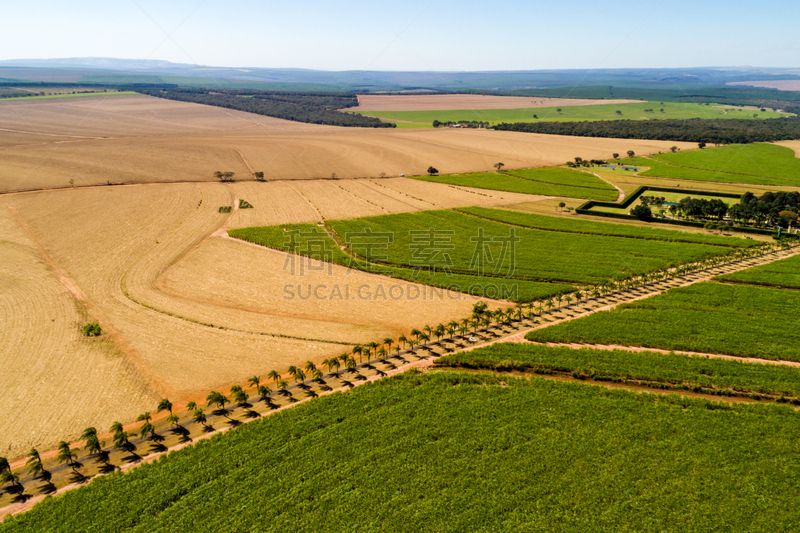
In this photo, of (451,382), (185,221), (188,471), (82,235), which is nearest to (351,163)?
(185,221)

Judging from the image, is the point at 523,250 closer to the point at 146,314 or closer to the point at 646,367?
the point at 646,367

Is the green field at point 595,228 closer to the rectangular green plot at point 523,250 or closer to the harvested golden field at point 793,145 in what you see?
the rectangular green plot at point 523,250

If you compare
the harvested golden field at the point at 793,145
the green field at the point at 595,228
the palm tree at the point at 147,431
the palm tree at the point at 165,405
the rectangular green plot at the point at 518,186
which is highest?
the harvested golden field at the point at 793,145

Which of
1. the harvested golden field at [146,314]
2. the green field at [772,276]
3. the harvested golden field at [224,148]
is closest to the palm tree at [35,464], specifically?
the harvested golden field at [146,314]

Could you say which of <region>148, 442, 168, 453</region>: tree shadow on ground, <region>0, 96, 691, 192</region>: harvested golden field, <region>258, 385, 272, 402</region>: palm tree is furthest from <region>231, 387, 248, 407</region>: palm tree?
<region>0, 96, 691, 192</region>: harvested golden field

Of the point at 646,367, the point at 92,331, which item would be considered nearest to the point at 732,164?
the point at 646,367

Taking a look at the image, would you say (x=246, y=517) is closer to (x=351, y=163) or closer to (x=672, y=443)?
(x=672, y=443)
